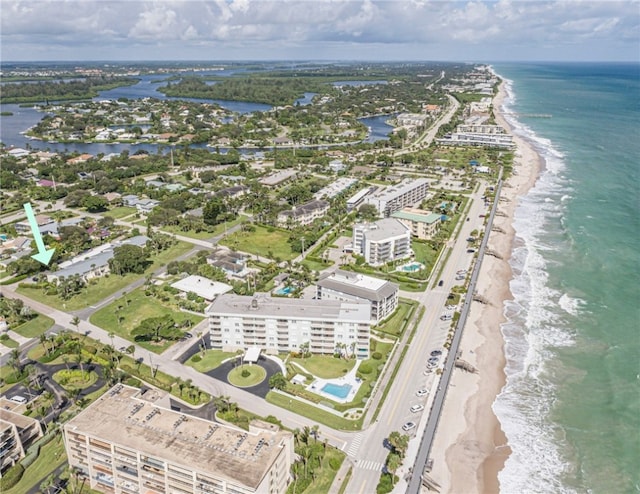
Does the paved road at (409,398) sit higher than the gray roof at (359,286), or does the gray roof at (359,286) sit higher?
the gray roof at (359,286)

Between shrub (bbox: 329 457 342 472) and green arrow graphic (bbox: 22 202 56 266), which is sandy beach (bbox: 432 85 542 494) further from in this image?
green arrow graphic (bbox: 22 202 56 266)

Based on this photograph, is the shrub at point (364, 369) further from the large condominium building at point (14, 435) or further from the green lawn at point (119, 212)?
the green lawn at point (119, 212)

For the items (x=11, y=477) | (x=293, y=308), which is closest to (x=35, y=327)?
(x=11, y=477)

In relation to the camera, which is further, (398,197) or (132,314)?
(398,197)

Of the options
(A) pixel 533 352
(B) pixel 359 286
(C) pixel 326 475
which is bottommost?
(A) pixel 533 352

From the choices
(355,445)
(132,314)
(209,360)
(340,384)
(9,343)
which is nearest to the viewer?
(355,445)

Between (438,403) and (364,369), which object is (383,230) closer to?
(364,369)

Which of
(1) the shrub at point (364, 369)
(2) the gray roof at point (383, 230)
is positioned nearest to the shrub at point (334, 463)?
(1) the shrub at point (364, 369)

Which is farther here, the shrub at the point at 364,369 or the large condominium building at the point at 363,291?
the large condominium building at the point at 363,291
